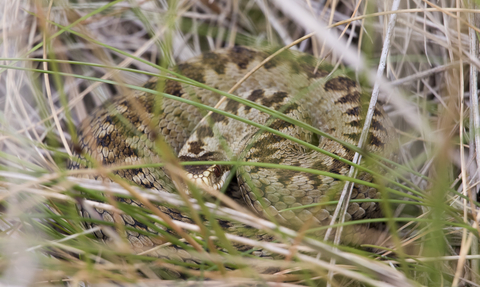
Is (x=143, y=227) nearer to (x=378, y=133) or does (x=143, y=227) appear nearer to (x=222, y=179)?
(x=222, y=179)

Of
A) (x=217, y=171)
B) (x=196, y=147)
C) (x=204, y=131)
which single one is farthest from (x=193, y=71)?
(x=217, y=171)

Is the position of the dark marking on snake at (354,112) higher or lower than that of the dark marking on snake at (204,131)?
higher

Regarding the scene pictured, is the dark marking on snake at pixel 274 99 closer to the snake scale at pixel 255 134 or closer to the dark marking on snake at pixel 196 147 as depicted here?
the snake scale at pixel 255 134

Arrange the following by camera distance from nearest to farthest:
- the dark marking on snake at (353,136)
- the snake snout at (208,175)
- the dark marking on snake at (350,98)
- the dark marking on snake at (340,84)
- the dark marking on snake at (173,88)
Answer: the snake snout at (208,175) < the dark marking on snake at (353,136) < the dark marking on snake at (350,98) < the dark marking on snake at (340,84) < the dark marking on snake at (173,88)

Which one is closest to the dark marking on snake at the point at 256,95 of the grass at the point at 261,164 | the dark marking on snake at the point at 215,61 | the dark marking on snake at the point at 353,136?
the dark marking on snake at the point at 215,61

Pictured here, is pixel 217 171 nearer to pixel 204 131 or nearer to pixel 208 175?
pixel 208 175

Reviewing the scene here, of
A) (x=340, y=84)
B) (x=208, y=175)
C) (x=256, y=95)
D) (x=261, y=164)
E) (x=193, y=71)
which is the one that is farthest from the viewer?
(x=193, y=71)

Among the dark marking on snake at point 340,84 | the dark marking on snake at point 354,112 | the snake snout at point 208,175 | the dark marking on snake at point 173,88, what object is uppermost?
the dark marking on snake at point 340,84

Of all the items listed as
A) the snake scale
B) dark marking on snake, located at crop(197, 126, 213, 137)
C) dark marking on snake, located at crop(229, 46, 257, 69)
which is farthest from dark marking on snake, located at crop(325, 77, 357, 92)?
dark marking on snake, located at crop(197, 126, 213, 137)
